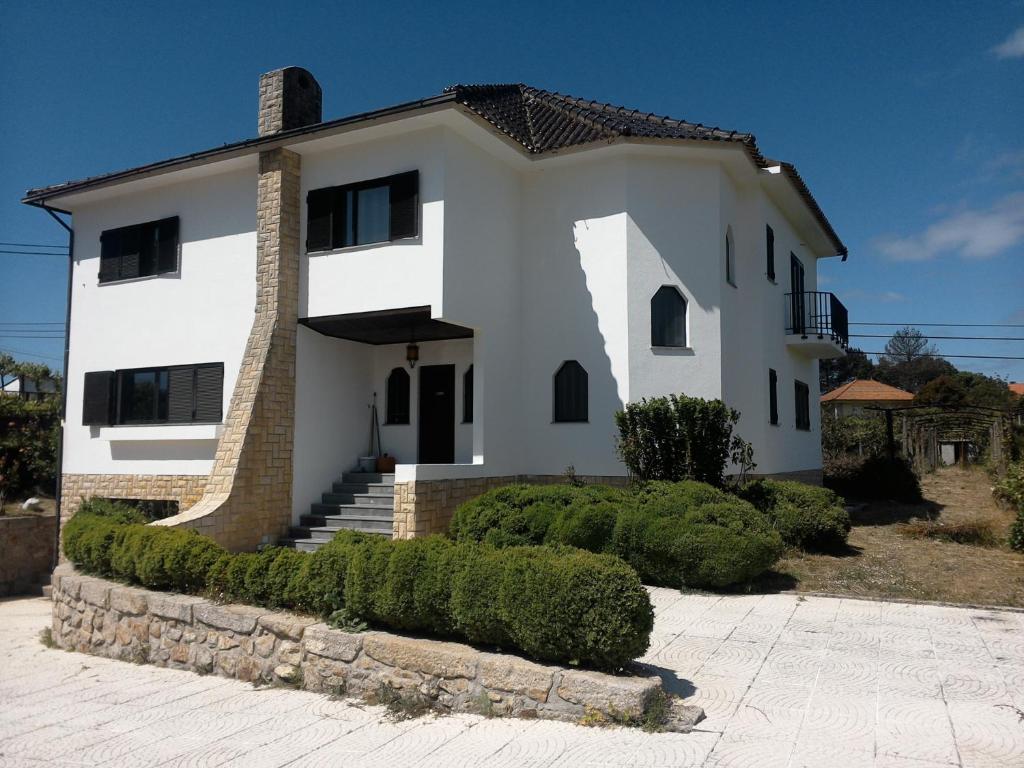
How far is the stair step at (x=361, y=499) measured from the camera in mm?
12992

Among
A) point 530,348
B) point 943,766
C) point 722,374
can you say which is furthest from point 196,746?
point 722,374

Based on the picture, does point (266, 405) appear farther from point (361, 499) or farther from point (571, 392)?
point (571, 392)

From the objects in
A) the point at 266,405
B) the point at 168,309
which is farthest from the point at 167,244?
the point at 266,405

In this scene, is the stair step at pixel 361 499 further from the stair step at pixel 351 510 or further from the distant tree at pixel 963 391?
the distant tree at pixel 963 391

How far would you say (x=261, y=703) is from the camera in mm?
6320

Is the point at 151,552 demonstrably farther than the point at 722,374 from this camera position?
No

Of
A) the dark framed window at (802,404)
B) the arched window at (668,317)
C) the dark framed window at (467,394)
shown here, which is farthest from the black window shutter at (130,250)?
the dark framed window at (802,404)

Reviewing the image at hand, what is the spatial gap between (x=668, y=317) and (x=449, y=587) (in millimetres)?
8816

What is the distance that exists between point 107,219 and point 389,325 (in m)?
7.13

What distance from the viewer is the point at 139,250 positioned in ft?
49.9

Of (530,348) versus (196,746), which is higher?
(530,348)

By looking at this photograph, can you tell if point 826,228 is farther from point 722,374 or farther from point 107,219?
point 107,219

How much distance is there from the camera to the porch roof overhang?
12469 mm

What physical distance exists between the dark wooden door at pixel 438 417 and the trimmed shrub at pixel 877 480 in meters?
11.1
